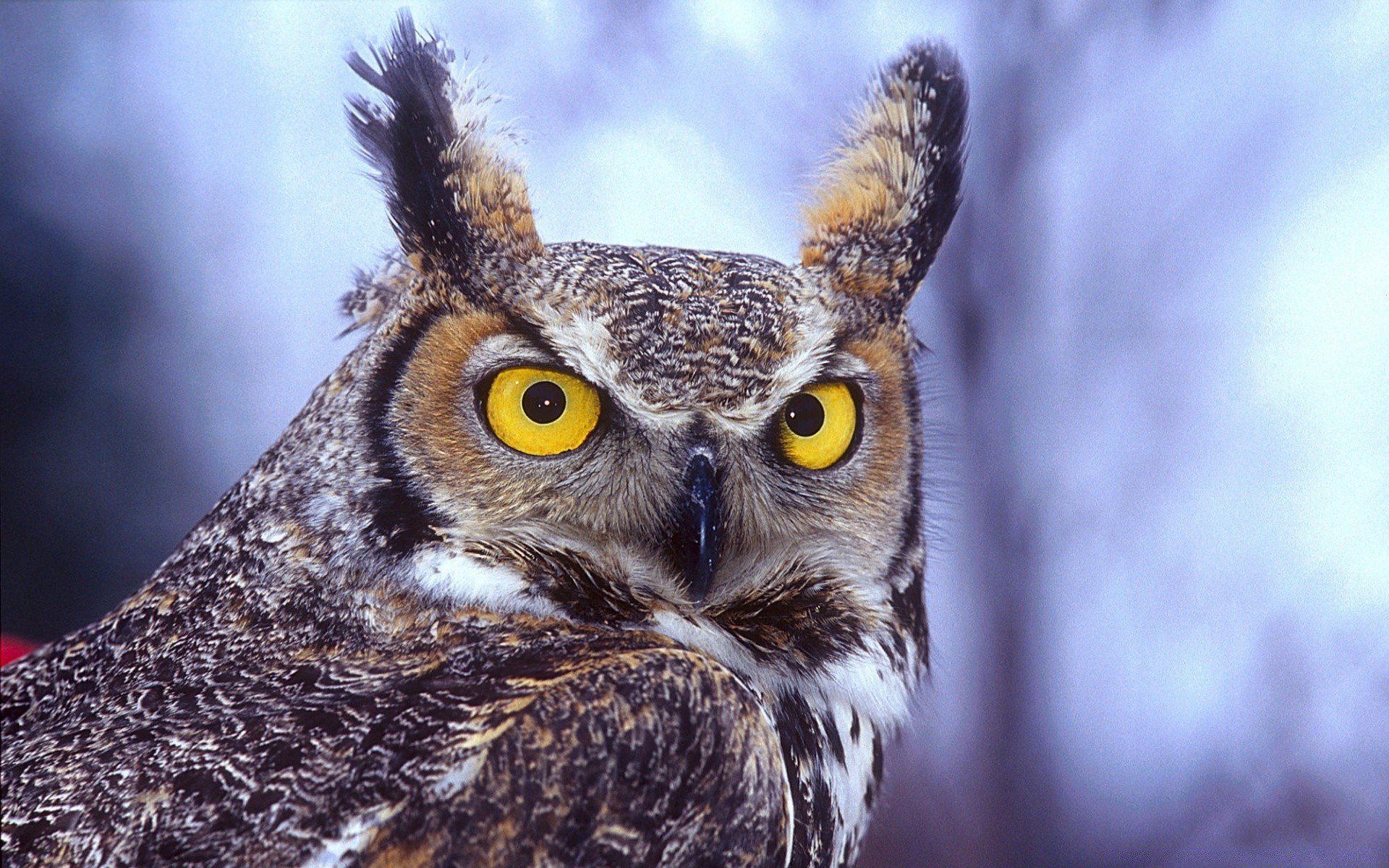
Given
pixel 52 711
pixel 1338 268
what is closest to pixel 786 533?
pixel 1338 268

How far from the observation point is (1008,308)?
1084 mm

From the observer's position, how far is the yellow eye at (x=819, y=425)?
961 millimetres

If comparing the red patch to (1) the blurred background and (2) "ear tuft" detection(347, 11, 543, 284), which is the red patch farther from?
(2) "ear tuft" detection(347, 11, 543, 284)

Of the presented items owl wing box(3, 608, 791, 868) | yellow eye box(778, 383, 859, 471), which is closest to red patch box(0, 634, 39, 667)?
owl wing box(3, 608, 791, 868)

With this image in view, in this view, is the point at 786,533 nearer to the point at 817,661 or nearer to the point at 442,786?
the point at 817,661

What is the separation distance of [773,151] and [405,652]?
674 millimetres

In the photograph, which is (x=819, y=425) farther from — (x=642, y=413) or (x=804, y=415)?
(x=642, y=413)

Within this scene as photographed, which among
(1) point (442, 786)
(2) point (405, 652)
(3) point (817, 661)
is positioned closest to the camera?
(1) point (442, 786)

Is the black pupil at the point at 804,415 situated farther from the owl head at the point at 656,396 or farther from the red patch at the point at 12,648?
the red patch at the point at 12,648

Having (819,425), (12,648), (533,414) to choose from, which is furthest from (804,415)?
(12,648)

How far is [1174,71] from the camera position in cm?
103

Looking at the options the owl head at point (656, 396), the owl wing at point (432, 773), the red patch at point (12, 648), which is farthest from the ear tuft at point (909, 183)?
the red patch at point (12, 648)

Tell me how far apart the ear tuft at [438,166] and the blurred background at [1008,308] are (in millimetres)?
51

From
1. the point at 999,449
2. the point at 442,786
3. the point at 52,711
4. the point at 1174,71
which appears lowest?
the point at 52,711
